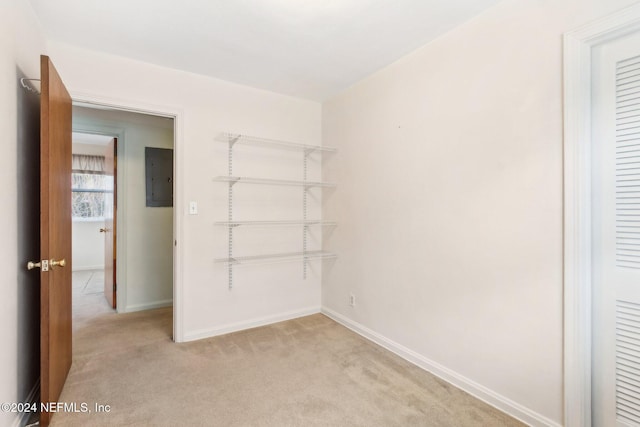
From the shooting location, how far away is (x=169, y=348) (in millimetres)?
2680

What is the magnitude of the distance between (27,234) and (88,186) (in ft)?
18.0

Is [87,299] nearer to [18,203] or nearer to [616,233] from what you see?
[18,203]

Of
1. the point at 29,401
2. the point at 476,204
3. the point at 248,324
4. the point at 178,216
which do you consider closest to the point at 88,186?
the point at 178,216

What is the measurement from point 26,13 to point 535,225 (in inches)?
126

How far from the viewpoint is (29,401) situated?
6.00 feet

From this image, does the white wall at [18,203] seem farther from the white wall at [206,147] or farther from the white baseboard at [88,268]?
the white baseboard at [88,268]

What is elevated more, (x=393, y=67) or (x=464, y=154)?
(x=393, y=67)

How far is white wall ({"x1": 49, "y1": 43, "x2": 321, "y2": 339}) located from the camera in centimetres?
250

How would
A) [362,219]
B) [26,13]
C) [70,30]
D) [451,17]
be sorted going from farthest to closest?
[362,219]
[70,30]
[451,17]
[26,13]

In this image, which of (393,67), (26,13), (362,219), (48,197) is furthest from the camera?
(362,219)

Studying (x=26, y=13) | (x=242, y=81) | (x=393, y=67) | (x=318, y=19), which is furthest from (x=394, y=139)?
(x=26, y=13)

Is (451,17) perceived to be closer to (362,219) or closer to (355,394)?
(362,219)

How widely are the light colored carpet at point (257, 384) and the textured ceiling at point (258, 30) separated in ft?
8.14

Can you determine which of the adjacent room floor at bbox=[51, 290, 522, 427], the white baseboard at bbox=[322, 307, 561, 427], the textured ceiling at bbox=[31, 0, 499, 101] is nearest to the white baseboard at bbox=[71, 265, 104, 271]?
the adjacent room floor at bbox=[51, 290, 522, 427]
